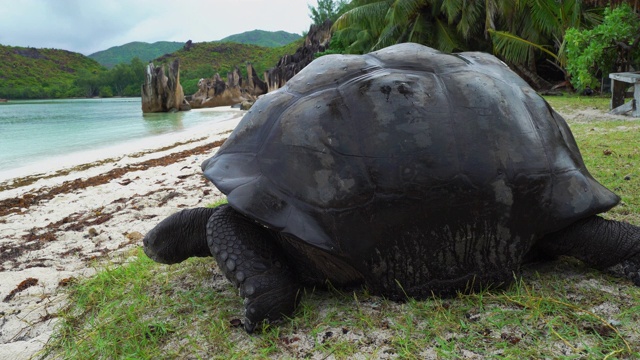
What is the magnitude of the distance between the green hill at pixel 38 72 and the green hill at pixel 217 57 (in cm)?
2144

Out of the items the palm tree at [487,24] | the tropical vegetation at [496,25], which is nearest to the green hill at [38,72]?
the palm tree at [487,24]

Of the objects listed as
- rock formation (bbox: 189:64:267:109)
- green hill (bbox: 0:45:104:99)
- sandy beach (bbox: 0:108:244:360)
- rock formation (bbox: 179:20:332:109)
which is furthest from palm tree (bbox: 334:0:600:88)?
green hill (bbox: 0:45:104:99)

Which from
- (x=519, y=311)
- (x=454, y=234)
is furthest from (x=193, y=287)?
(x=519, y=311)

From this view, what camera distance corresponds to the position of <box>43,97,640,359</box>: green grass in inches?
65.9

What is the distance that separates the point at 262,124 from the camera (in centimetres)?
219

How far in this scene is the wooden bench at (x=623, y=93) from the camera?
8.70 m

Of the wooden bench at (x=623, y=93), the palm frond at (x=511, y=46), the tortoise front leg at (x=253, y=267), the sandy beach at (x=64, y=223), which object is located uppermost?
the palm frond at (x=511, y=46)

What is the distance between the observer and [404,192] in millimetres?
1886

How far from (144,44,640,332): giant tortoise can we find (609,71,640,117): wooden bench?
328 inches

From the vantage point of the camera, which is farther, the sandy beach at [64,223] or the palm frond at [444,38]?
the palm frond at [444,38]

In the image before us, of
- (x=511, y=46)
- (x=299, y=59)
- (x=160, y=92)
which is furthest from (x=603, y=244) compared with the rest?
(x=160, y=92)

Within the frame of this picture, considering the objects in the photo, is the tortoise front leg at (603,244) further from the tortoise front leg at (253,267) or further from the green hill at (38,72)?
the green hill at (38,72)

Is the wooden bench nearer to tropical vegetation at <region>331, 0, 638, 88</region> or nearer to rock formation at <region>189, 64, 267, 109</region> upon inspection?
tropical vegetation at <region>331, 0, 638, 88</region>

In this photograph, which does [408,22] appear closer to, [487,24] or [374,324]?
[487,24]
